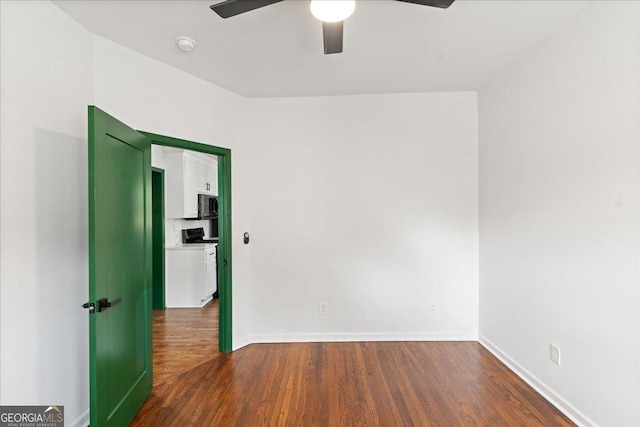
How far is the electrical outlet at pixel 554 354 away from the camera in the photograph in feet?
7.24

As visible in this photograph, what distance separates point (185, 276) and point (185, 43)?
11.3ft

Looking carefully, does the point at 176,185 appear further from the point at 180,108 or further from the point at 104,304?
the point at 104,304

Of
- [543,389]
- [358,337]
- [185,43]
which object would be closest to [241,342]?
[358,337]

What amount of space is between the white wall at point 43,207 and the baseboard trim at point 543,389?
3.30m

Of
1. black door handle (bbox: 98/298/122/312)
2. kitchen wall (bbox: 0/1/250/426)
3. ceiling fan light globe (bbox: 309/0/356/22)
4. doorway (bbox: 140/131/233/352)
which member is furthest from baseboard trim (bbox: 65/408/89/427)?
ceiling fan light globe (bbox: 309/0/356/22)

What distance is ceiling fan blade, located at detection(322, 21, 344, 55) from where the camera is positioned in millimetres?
1730

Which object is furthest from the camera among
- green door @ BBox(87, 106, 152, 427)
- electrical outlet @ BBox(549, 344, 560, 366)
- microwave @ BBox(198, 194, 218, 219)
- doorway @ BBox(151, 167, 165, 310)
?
microwave @ BBox(198, 194, 218, 219)

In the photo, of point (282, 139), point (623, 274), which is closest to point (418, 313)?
point (623, 274)

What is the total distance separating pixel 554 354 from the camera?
2240mm

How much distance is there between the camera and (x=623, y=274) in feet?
5.65

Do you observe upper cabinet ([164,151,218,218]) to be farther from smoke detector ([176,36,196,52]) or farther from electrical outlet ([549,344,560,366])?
electrical outlet ([549,344,560,366])

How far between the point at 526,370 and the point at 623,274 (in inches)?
49.5

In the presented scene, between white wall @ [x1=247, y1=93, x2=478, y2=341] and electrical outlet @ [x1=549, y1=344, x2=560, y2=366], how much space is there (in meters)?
1.08

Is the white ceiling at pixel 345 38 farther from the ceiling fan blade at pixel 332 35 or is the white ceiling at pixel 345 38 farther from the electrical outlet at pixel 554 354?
the electrical outlet at pixel 554 354
